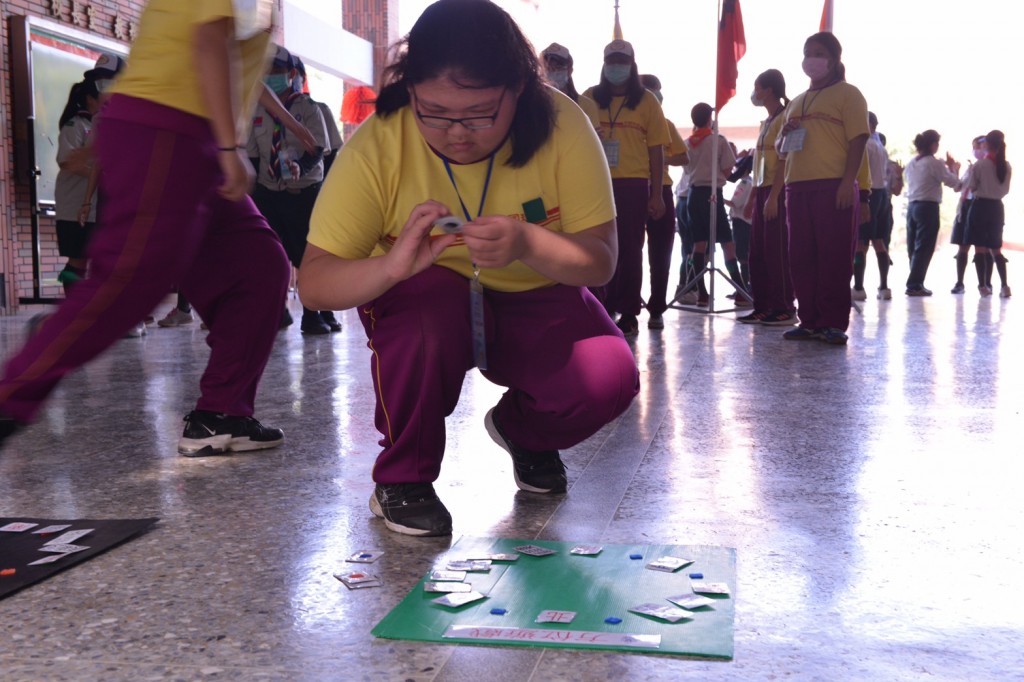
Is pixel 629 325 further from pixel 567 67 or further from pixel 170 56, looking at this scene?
pixel 170 56

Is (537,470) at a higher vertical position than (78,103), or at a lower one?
lower

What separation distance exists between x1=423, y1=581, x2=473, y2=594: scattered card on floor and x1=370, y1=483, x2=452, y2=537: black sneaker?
12.3 inches

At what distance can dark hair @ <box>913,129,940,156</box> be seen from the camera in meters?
9.74

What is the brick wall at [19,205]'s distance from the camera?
7.71m

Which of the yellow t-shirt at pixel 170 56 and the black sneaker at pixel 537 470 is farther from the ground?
the yellow t-shirt at pixel 170 56

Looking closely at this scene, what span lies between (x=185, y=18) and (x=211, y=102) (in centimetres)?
17

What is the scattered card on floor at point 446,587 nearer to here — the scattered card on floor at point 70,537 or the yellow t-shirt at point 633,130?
the scattered card on floor at point 70,537

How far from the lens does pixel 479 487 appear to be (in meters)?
2.33

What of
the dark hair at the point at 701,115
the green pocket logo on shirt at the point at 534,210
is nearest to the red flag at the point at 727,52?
the dark hair at the point at 701,115

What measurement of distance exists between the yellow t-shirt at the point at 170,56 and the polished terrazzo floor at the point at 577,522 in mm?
827

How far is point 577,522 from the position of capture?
2.04m

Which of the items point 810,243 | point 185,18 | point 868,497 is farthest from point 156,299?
point 810,243

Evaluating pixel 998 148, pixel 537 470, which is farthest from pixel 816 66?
pixel 998 148

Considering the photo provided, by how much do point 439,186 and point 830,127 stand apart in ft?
11.8
